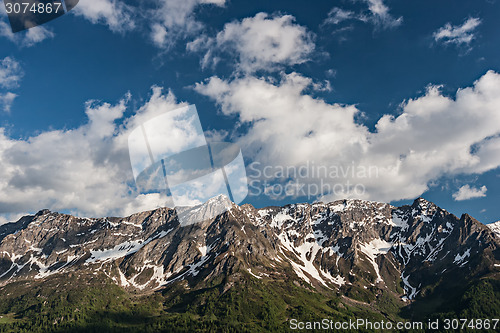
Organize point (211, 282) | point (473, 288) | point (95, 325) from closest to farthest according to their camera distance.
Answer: point (95, 325)
point (473, 288)
point (211, 282)

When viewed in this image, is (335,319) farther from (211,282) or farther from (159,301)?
(159,301)

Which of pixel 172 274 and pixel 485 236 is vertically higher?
pixel 485 236

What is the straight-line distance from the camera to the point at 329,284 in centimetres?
19825

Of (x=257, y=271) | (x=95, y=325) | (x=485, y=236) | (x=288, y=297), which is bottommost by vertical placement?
(x=95, y=325)

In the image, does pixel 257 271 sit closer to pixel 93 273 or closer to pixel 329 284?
pixel 329 284

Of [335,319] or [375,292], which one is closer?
[335,319]

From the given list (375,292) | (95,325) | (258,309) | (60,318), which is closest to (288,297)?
(258,309)

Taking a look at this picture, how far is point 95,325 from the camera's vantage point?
13662 centimetres

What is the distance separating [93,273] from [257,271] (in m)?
102

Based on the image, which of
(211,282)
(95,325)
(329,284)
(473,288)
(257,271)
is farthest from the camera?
(329,284)

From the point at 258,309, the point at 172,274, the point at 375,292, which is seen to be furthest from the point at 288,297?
the point at 172,274

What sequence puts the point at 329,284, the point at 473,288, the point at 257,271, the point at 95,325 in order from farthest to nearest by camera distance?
the point at 329,284, the point at 257,271, the point at 473,288, the point at 95,325

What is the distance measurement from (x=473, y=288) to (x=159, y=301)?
158120 millimetres

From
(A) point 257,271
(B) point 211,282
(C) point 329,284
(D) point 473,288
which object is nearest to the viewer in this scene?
A: (D) point 473,288
